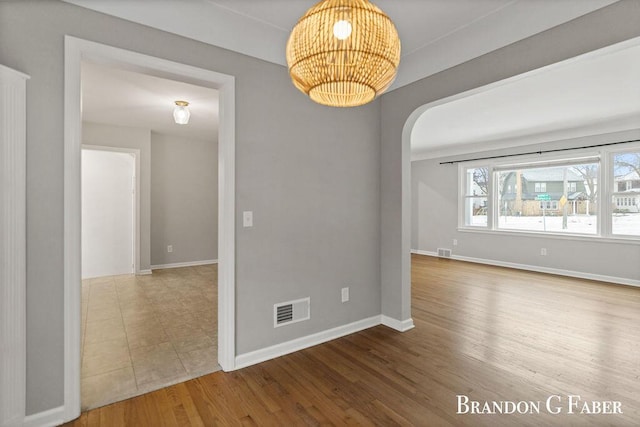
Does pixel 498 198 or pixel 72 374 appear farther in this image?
pixel 498 198

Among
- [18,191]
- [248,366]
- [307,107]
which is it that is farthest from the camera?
[307,107]

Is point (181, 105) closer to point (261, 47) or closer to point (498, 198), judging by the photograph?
point (261, 47)

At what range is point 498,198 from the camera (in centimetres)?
651

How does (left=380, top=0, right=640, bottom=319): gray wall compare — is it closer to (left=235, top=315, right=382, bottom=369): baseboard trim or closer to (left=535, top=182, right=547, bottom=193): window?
(left=235, top=315, right=382, bottom=369): baseboard trim

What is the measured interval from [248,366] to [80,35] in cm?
243

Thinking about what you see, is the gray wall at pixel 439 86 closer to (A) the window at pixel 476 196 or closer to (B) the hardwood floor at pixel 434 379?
(B) the hardwood floor at pixel 434 379

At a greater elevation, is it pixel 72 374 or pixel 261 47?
pixel 261 47

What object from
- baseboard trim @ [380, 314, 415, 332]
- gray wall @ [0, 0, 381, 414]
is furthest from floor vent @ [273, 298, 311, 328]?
baseboard trim @ [380, 314, 415, 332]

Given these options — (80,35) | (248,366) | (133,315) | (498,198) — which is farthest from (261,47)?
(498,198)

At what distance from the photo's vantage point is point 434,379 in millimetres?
2172

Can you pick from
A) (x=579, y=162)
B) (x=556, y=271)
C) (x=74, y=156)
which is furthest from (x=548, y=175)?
(x=74, y=156)

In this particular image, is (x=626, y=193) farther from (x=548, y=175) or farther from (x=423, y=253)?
(x=423, y=253)

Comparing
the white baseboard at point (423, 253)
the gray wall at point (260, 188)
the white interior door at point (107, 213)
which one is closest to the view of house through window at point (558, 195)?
the white baseboard at point (423, 253)

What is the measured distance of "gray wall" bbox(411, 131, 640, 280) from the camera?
16.1ft
